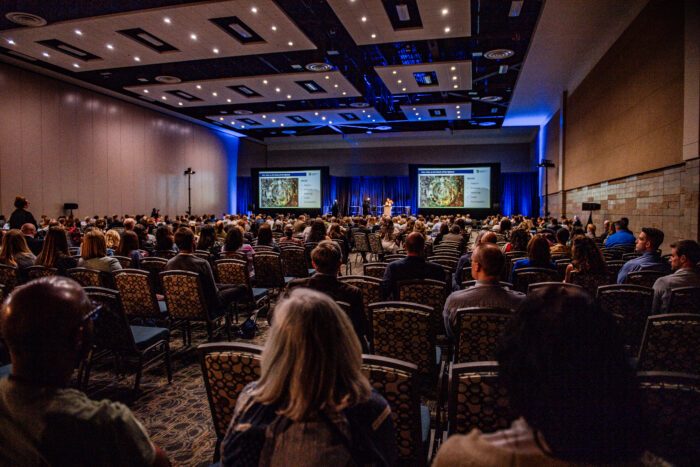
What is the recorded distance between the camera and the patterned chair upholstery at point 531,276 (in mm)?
3957

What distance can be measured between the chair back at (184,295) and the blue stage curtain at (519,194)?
78.8 ft

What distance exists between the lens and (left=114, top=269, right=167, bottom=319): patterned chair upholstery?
3975mm

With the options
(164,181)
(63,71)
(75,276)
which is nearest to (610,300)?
(75,276)

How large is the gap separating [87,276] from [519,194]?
24928 mm

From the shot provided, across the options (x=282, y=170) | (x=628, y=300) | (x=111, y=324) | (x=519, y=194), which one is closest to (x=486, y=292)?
(x=628, y=300)

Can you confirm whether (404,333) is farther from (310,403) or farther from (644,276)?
(644,276)

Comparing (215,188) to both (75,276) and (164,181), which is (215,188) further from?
(75,276)

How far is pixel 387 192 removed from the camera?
27422 millimetres

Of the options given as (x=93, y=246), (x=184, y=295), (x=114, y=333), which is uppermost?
(x=93, y=246)

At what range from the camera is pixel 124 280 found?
4.07m

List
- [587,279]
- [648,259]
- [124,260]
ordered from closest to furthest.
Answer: [587,279] → [648,259] → [124,260]

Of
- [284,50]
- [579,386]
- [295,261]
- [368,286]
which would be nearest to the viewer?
[579,386]

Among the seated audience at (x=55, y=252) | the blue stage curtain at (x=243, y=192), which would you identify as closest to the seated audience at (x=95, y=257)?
the seated audience at (x=55, y=252)

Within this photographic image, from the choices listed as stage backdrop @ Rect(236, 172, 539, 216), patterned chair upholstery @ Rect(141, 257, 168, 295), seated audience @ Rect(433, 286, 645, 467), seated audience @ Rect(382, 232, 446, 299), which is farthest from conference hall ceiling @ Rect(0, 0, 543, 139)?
seated audience @ Rect(433, 286, 645, 467)
